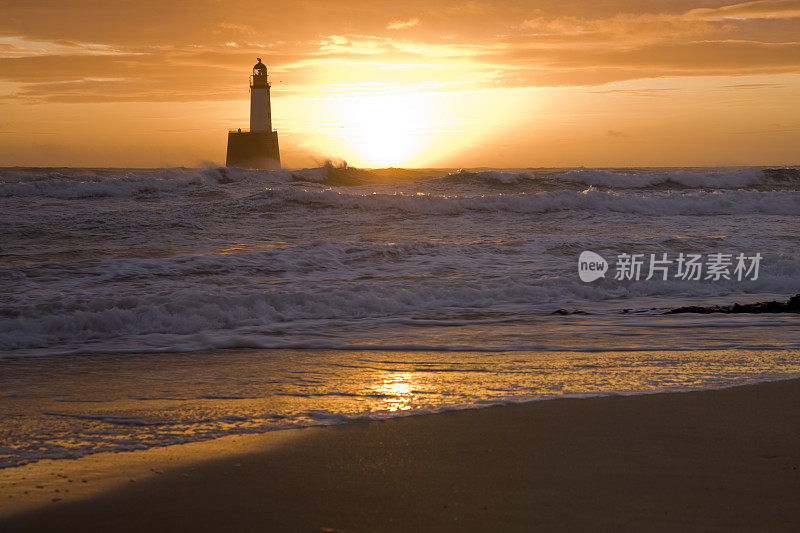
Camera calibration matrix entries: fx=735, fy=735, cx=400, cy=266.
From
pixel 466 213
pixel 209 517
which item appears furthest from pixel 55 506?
pixel 466 213

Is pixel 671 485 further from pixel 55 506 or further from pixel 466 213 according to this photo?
pixel 466 213

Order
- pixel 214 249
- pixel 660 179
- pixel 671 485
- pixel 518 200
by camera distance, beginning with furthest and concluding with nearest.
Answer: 1. pixel 660 179
2. pixel 518 200
3. pixel 214 249
4. pixel 671 485

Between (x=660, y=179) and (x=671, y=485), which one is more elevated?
(x=660, y=179)

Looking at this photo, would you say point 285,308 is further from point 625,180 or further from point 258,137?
point 258,137

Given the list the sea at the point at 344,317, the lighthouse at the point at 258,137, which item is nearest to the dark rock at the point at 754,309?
the sea at the point at 344,317

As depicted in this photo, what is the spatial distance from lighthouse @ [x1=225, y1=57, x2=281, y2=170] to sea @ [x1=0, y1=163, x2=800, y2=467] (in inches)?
1243

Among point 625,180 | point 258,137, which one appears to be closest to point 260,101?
point 258,137

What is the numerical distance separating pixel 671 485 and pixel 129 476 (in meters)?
2.20

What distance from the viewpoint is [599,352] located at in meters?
5.83

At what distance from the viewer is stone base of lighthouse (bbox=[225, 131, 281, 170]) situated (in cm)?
4912

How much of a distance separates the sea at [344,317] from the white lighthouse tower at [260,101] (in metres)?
31.4

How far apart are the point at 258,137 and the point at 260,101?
246 centimetres

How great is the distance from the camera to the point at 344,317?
307 inches

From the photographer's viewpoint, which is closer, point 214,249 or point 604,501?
point 604,501
